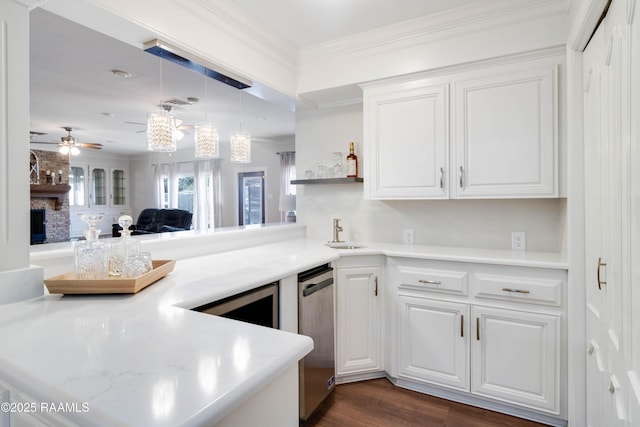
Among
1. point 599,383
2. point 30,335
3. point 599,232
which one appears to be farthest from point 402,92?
point 30,335

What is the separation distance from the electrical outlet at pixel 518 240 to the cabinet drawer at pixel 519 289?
0.53m

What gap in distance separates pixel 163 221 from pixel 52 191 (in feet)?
8.98

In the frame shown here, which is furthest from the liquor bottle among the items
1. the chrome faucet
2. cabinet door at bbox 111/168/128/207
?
cabinet door at bbox 111/168/128/207

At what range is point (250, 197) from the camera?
8.22 m

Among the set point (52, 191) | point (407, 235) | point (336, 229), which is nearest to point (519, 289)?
point (407, 235)

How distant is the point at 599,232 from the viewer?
1.44m

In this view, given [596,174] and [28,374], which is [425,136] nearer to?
[596,174]

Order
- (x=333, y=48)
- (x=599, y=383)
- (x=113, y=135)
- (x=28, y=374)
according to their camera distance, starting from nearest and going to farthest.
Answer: (x=28, y=374), (x=599, y=383), (x=333, y=48), (x=113, y=135)

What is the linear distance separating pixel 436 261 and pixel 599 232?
0.90m

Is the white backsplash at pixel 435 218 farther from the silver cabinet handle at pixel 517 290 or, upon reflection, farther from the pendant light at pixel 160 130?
the pendant light at pixel 160 130

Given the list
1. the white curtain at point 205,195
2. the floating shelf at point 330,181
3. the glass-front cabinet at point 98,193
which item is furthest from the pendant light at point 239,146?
the glass-front cabinet at point 98,193

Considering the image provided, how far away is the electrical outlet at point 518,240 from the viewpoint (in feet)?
7.95

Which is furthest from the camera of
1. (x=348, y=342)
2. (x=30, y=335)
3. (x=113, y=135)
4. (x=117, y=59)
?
(x=113, y=135)

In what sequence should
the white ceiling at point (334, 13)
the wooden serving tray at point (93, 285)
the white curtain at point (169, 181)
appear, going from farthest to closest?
the white curtain at point (169, 181) < the white ceiling at point (334, 13) < the wooden serving tray at point (93, 285)
